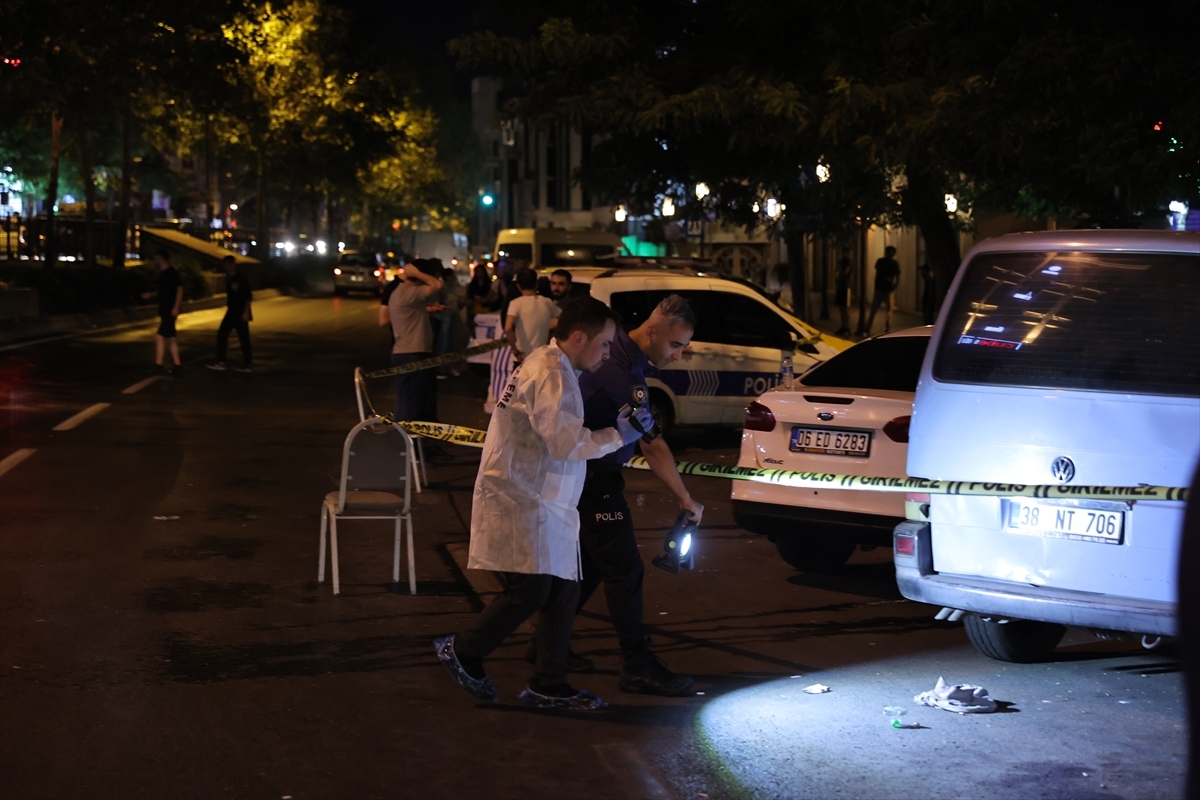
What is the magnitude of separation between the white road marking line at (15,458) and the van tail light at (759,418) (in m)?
6.92

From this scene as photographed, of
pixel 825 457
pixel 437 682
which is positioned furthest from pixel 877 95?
pixel 437 682

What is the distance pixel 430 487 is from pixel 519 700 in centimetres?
603

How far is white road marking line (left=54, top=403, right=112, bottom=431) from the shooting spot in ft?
50.7

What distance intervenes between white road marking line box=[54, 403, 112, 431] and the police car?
18.9 ft

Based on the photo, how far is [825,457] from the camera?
862 cm

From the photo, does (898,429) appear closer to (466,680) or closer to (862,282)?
(466,680)

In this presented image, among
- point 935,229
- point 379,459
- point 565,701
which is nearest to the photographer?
point 565,701

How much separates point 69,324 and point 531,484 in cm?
2842

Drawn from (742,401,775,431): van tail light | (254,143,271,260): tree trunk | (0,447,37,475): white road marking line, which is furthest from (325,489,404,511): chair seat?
(254,143,271,260): tree trunk

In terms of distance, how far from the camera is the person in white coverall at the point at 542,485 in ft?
19.7

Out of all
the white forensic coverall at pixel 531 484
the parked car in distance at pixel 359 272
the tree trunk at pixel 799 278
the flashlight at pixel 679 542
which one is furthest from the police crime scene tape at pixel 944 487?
the parked car in distance at pixel 359 272

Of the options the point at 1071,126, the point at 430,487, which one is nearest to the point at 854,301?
the point at 1071,126

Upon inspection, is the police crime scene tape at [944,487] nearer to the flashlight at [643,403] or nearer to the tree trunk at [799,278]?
the flashlight at [643,403]

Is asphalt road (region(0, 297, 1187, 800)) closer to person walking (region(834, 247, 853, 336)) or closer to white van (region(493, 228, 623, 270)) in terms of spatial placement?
white van (region(493, 228, 623, 270))
